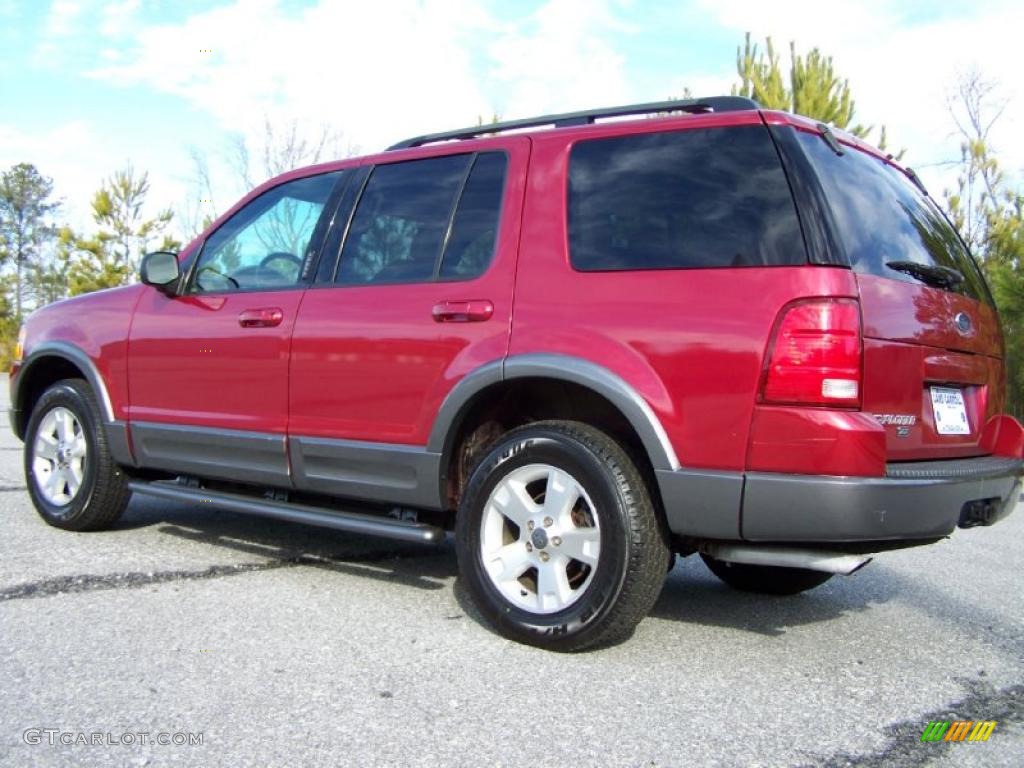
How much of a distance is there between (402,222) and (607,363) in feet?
4.31

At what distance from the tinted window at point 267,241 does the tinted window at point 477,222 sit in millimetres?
833

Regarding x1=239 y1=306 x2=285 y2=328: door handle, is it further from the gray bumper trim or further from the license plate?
the license plate

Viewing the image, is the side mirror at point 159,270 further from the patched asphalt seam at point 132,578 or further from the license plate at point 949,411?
the license plate at point 949,411

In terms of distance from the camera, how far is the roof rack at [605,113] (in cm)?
343

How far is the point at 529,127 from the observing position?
12.9 feet

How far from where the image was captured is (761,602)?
431cm

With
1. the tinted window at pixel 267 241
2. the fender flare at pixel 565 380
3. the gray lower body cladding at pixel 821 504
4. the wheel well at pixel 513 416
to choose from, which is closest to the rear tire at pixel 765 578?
the wheel well at pixel 513 416

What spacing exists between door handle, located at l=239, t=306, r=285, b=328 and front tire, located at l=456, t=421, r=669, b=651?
4.18ft

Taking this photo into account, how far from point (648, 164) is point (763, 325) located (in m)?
0.81

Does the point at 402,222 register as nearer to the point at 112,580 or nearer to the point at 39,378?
the point at 112,580

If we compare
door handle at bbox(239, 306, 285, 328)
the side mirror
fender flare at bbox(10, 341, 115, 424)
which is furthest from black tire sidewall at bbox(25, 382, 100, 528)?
door handle at bbox(239, 306, 285, 328)

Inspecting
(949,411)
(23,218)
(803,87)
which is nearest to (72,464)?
(949,411)

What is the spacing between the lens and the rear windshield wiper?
326cm

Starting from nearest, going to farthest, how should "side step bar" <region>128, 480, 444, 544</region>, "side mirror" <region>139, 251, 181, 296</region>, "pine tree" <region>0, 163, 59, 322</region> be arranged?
1. "side step bar" <region>128, 480, 444, 544</region>
2. "side mirror" <region>139, 251, 181, 296</region>
3. "pine tree" <region>0, 163, 59, 322</region>
